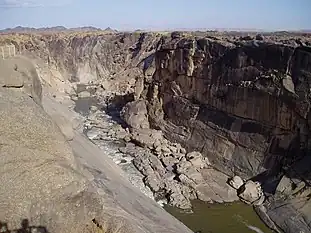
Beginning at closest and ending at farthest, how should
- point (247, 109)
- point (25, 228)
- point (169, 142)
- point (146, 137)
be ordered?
point (25, 228) → point (247, 109) → point (169, 142) → point (146, 137)

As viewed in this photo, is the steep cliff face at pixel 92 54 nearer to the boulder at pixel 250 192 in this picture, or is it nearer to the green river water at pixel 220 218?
the boulder at pixel 250 192

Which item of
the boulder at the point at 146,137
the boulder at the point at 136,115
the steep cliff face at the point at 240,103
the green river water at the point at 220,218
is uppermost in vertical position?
the steep cliff face at the point at 240,103

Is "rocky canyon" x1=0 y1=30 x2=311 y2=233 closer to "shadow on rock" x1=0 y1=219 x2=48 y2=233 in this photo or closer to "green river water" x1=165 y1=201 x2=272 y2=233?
"shadow on rock" x1=0 y1=219 x2=48 y2=233

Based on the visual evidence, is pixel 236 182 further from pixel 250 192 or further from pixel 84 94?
pixel 84 94

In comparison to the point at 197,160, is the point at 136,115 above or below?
above

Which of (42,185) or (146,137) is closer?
(42,185)

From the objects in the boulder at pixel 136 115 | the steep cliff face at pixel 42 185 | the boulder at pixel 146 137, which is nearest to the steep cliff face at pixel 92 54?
the boulder at pixel 136 115

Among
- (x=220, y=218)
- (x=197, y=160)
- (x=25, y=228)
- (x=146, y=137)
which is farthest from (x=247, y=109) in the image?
(x=25, y=228)
